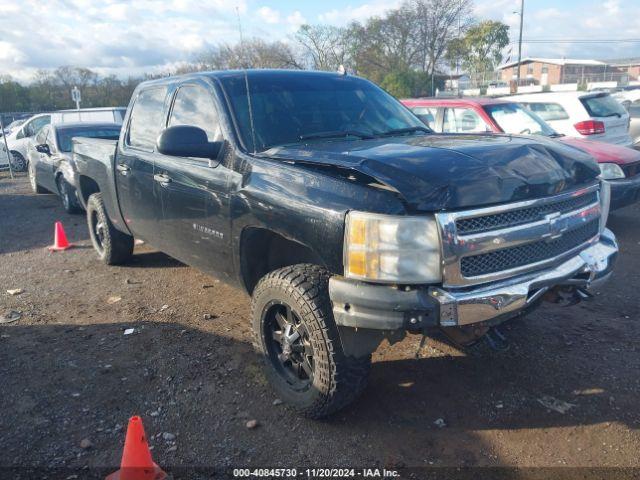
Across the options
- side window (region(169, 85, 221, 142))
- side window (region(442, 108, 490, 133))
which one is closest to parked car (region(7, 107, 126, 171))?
side window (region(442, 108, 490, 133))

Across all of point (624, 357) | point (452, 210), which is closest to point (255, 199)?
point (452, 210)

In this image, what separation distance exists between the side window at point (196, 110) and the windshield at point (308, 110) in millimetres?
179

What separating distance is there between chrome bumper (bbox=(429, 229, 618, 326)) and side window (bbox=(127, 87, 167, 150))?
302cm

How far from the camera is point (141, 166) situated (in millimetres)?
4531

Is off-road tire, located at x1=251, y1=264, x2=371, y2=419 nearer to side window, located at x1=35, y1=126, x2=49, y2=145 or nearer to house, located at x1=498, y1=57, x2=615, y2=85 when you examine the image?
side window, located at x1=35, y1=126, x2=49, y2=145

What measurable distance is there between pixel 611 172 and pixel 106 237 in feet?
20.4

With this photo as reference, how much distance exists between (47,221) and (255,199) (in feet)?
24.7

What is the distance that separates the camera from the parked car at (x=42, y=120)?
1493 centimetres

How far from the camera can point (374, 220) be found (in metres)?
2.51

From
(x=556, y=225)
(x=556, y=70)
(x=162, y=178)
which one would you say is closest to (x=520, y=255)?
(x=556, y=225)

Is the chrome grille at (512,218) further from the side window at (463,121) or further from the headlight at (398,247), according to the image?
the side window at (463,121)

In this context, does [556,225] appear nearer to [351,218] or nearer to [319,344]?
[351,218]

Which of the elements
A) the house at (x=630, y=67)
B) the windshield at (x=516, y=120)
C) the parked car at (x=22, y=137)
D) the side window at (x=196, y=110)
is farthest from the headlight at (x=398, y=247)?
the house at (x=630, y=67)

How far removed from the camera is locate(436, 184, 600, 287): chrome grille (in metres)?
2.52
